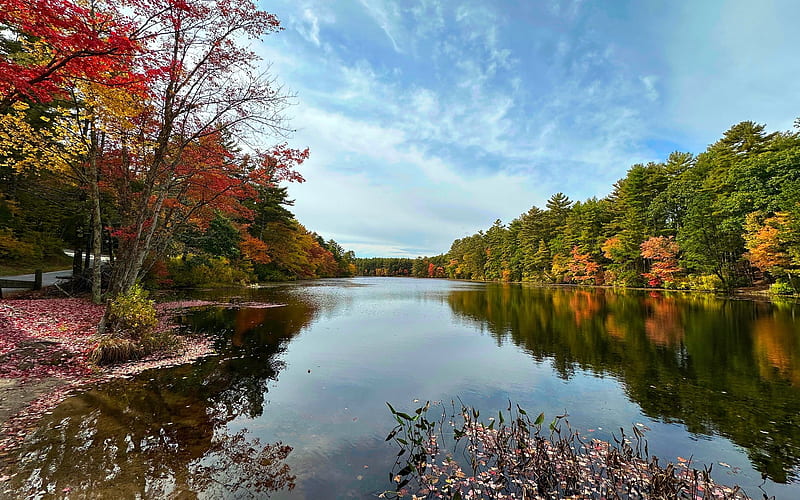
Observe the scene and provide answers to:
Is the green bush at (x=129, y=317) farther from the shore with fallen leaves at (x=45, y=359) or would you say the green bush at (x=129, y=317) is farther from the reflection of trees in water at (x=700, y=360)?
the reflection of trees in water at (x=700, y=360)

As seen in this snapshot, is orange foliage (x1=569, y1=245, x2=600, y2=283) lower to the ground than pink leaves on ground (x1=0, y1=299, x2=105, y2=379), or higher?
higher

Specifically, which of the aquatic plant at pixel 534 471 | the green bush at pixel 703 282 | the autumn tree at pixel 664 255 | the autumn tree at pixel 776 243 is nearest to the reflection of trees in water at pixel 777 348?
the aquatic plant at pixel 534 471

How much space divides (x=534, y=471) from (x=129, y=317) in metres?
8.08

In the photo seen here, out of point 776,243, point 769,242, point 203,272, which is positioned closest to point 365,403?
point 203,272

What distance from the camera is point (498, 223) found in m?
70.8

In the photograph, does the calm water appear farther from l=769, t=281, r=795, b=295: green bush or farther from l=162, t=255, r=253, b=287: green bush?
l=162, t=255, r=253, b=287: green bush

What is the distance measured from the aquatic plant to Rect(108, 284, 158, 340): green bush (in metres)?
6.32

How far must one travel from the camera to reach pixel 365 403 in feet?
18.3

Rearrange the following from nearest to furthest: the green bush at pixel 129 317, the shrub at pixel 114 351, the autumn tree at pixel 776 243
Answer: the shrub at pixel 114 351 → the green bush at pixel 129 317 → the autumn tree at pixel 776 243

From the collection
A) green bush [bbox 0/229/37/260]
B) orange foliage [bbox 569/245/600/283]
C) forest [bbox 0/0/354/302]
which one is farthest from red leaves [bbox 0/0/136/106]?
orange foliage [bbox 569/245/600/283]

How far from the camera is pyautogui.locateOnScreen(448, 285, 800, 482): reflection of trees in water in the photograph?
4738mm

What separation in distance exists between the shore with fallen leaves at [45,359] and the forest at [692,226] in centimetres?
3033

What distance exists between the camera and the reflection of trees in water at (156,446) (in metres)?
3.11

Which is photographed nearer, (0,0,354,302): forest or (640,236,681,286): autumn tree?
(0,0,354,302): forest
